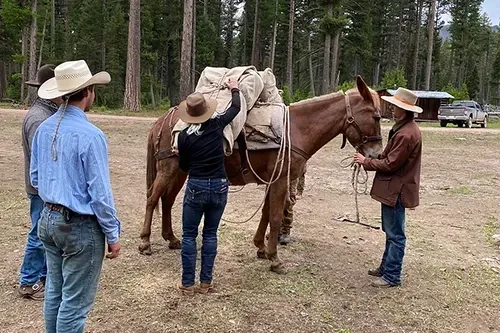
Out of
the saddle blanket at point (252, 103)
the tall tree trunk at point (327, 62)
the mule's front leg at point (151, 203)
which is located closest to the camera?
the saddle blanket at point (252, 103)

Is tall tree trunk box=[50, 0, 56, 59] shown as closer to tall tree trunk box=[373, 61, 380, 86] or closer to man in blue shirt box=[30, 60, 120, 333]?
tall tree trunk box=[373, 61, 380, 86]

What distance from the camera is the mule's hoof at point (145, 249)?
5363 mm

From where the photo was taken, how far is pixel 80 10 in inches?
Answer: 1788

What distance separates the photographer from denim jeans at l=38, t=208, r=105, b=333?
8.87 ft

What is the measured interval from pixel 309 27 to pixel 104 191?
5195cm

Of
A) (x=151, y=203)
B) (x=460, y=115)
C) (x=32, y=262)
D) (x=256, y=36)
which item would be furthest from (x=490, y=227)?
(x=256, y=36)

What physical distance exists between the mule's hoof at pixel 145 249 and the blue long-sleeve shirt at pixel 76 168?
8.81ft

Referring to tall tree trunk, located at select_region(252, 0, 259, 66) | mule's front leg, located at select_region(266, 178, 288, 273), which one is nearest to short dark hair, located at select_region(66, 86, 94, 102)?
mule's front leg, located at select_region(266, 178, 288, 273)

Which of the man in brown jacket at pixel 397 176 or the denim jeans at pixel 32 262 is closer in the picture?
the denim jeans at pixel 32 262

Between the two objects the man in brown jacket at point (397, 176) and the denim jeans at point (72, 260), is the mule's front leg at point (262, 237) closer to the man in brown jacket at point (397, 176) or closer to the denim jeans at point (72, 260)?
the man in brown jacket at point (397, 176)

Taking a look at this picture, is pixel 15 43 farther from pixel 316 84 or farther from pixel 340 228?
pixel 340 228

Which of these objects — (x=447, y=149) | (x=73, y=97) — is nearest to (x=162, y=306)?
(x=73, y=97)

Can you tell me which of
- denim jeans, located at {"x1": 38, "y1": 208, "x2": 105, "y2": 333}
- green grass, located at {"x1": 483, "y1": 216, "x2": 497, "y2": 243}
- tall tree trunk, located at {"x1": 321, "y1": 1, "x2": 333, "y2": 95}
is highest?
tall tree trunk, located at {"x1": 321, "y1": 1, "x2": 333, "y2": 95}

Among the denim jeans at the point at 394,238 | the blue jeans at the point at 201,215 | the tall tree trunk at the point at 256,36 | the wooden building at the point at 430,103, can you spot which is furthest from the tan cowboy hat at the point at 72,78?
the tall tree trunk at the point at 256,36
